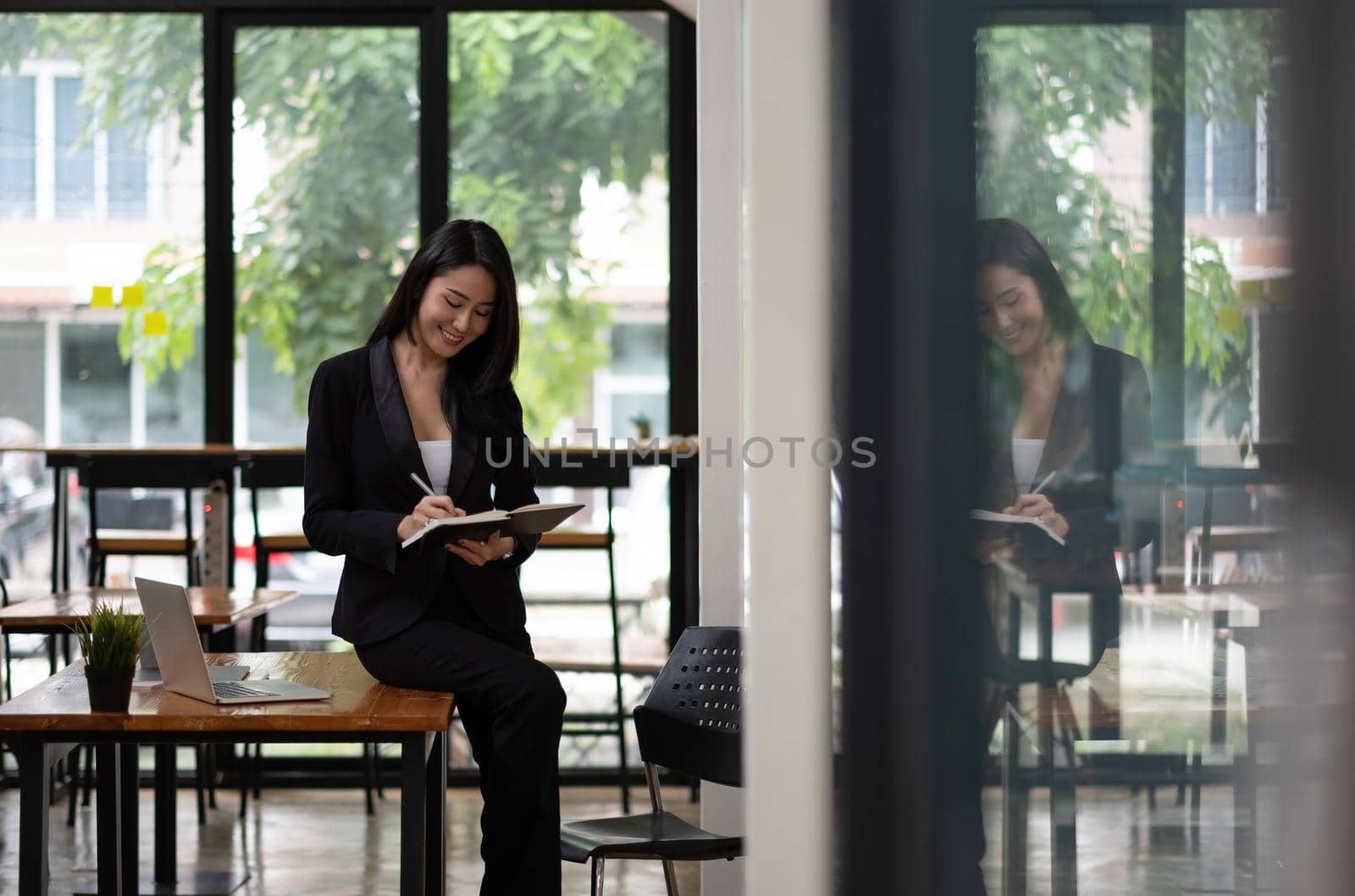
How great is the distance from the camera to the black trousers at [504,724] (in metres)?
2.72

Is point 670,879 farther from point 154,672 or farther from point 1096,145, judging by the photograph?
point 1096,145

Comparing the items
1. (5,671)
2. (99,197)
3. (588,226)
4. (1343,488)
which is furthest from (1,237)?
(1343,488)

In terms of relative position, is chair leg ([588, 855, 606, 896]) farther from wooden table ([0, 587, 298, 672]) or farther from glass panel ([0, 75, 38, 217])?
glass panel ([0, 75, 38, 217])

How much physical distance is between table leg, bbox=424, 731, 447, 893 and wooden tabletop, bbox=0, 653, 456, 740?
6.2 inches

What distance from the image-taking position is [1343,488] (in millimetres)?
748

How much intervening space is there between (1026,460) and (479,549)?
2069mm

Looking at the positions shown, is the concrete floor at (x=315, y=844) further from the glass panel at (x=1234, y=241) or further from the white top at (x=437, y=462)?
the glass panel at (x=1234, y=241)

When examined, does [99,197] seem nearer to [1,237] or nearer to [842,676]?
[1,237]

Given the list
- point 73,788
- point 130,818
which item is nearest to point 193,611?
point 130,818

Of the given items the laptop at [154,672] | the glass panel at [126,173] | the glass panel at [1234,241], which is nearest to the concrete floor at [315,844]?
the laptop at [154,672]

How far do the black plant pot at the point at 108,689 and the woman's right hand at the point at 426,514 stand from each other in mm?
619

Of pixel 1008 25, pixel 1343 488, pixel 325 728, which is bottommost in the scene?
pixel 325 728

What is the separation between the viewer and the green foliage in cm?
82

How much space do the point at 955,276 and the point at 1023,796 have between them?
0.39 meters
